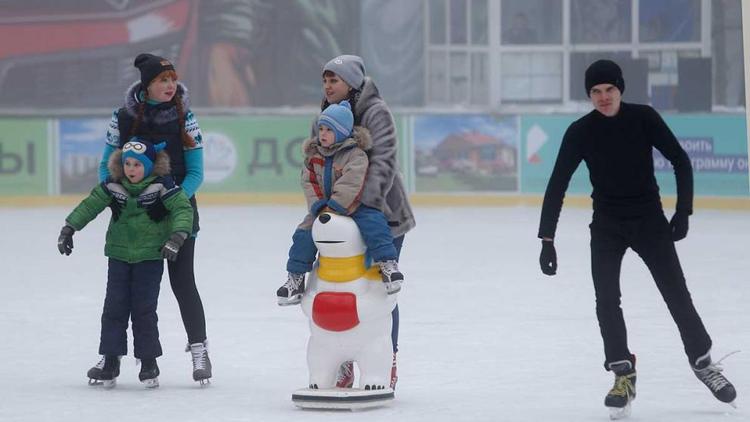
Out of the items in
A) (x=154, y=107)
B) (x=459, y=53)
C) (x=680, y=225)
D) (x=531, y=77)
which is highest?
(x=459, y=53)

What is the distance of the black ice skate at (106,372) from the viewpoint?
6.62m

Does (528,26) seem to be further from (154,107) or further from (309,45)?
(154,107)

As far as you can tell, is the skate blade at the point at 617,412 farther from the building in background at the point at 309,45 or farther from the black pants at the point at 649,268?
the building in background at the point at 309,45

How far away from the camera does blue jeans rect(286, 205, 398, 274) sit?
5969 mm

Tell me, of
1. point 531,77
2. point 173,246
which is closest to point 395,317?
point 173,246

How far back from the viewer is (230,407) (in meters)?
6.14

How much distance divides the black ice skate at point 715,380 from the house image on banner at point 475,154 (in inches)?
502

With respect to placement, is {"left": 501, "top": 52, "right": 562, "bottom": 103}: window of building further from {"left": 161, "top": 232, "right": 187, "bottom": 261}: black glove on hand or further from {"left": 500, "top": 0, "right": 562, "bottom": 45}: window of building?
{"left": 161, "top": 232, "right": 187, "bottom": 261}: black glove on hand

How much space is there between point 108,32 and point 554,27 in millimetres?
5186

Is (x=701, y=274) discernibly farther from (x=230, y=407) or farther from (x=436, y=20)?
(x=436, y=20)

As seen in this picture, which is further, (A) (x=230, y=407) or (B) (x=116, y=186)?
(B) (x=116, y=186)

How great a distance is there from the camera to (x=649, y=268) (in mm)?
5934

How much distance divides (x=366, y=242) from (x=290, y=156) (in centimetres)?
1306

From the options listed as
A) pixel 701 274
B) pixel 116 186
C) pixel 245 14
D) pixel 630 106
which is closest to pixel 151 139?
pixel 116 186
